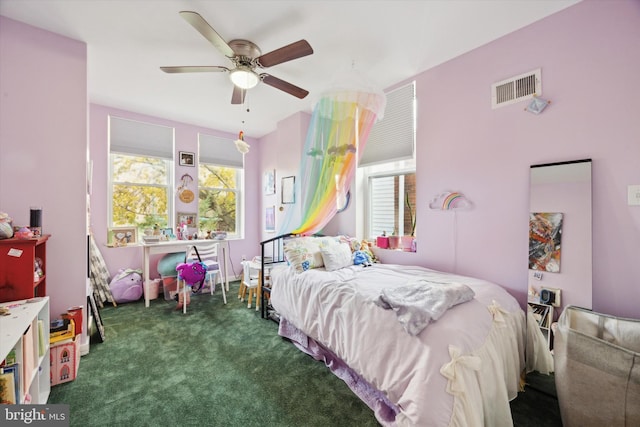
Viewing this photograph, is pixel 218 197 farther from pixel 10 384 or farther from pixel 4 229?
pixel 10 384

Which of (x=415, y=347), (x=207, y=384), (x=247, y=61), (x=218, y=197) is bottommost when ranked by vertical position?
(x=207, y=384)

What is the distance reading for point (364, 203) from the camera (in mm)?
3496

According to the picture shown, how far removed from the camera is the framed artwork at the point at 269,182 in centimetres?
452

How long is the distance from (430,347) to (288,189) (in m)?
3.11

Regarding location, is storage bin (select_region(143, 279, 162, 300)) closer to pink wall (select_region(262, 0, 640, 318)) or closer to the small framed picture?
the small framed picture

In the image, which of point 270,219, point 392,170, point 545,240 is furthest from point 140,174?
point 545,240

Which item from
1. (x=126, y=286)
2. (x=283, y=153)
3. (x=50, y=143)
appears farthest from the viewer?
(x=283, y=153)

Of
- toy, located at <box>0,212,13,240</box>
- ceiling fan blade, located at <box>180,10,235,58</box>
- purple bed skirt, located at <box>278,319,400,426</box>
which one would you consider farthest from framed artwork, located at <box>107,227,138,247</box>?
ceiling fan blade, located at <box>180,10,235,58</box>

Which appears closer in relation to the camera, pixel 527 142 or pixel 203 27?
pixel 203 27

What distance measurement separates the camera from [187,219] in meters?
4.22

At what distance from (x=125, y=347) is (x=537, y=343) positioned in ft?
11.3

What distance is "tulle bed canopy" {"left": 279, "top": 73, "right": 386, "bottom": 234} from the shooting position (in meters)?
2.26

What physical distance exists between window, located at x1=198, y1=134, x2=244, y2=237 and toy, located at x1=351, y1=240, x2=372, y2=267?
2.68 metres

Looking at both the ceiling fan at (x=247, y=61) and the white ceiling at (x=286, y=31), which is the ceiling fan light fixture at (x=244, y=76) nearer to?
the ceiling fan at (x=247, y=61)
